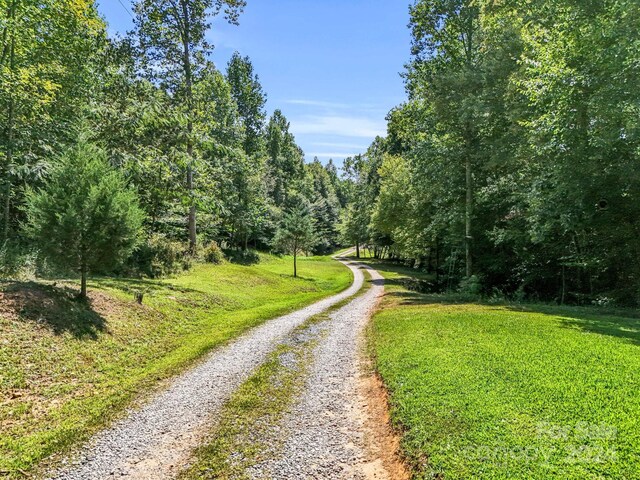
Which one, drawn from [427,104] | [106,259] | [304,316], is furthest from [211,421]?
[427,104]

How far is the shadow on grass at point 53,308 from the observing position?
812 cm

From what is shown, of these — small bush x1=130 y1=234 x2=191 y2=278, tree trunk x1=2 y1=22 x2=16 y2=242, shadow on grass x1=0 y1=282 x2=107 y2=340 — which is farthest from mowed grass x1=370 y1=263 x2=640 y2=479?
tree trunk x1=2 y1=22 x2=16 y2=242

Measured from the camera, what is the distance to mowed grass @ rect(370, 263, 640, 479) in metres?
4.09

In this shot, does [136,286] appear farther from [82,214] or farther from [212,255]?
[212,255]

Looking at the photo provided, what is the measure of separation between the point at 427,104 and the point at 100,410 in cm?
2288

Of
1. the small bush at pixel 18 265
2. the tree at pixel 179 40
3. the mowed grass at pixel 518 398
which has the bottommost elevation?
the mowed grass at pixel 518 398

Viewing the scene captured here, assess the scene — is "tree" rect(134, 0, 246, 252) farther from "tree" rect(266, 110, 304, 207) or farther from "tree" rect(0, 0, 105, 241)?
"tree" rect(266, 110, 304, 207)

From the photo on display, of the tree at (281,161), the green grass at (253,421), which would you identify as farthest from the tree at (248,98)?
the green grass at (253,421)

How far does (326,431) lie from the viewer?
5.59 metres

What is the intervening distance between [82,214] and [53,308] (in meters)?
2.36

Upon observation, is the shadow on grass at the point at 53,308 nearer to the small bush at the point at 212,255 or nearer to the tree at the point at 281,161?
the small bush at the point at 212,255

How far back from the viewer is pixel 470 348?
830 centimetres

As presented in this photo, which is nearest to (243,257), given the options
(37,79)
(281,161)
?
(37,79)

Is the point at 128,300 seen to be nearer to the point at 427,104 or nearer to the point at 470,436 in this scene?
the point at 470,436
